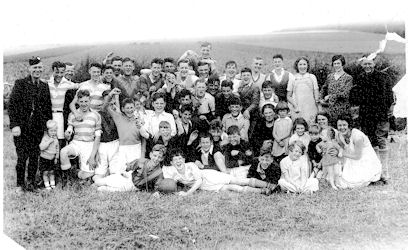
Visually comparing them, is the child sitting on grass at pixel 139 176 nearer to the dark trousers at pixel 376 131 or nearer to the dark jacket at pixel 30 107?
the dark jacket at pixel 30 107

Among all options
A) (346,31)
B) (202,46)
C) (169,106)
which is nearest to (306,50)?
(346,31)

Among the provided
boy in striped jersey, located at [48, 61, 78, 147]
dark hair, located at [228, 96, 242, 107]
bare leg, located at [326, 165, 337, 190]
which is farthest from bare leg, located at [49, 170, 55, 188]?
bare leg, located at [326, 165, 337, 190]

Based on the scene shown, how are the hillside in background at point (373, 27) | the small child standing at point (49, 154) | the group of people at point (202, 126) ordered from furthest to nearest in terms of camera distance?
the small child standing at point (49, 154) → the group of people at point (202, 126) → the hillside in background at point (373, 27)

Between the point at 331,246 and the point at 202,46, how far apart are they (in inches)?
85.1

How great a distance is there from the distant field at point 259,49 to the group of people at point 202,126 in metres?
0.07

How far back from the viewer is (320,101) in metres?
5.98

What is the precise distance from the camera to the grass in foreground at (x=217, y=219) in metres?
5.41

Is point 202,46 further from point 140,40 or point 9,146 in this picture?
point 9,146

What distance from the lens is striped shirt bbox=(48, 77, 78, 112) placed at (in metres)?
6.01

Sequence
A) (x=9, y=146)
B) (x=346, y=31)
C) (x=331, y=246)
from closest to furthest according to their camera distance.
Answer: (x=331, y=246), (x=346, y=31), (x=9, y=146)

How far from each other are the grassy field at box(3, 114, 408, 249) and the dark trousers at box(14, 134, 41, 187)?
177 millimetres

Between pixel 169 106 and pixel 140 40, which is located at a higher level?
pixel 140 40

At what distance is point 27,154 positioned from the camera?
6.02 meters

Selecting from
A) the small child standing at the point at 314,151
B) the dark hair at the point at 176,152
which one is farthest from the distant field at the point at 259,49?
the dark hair at the point at 176,152
